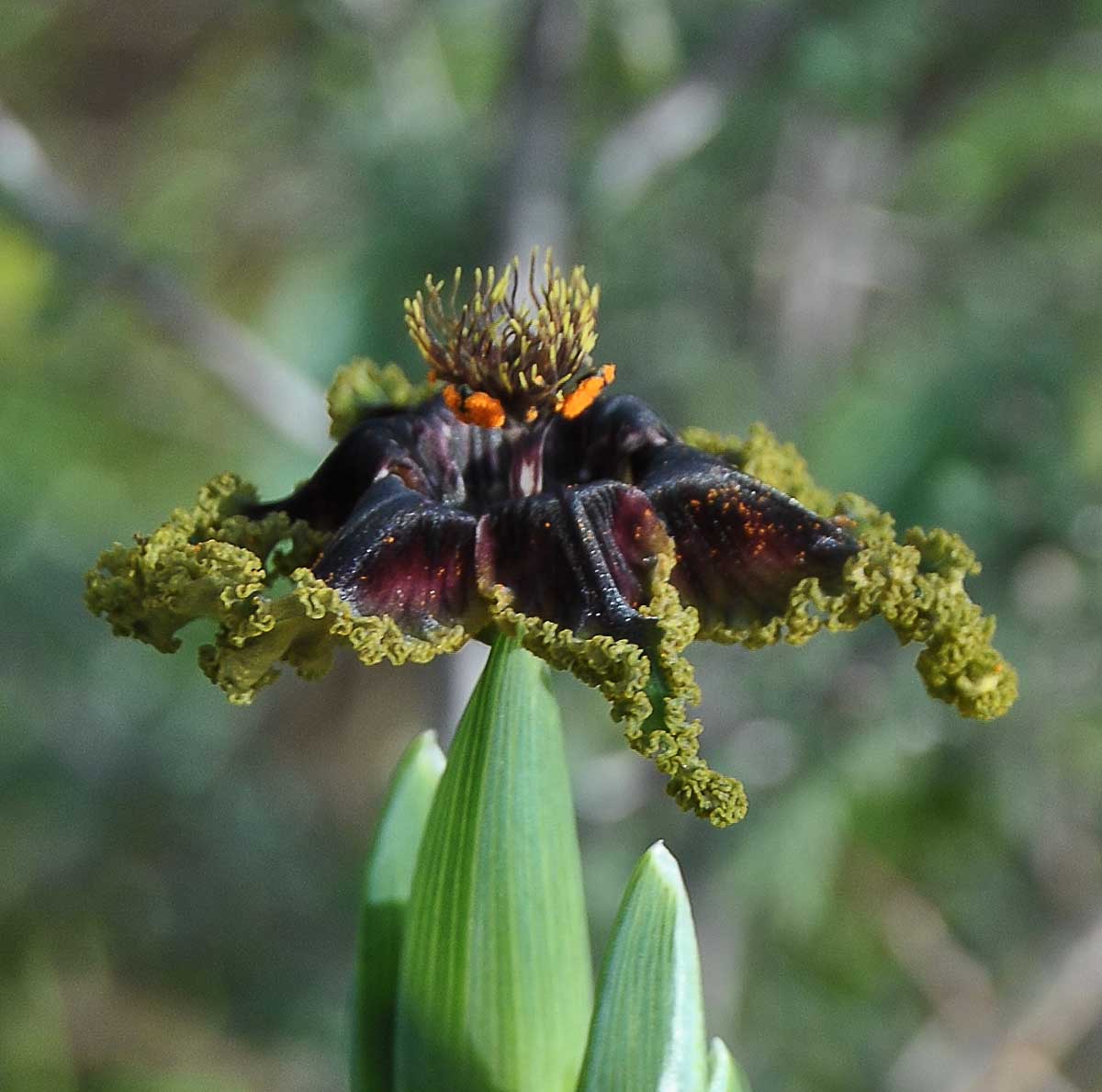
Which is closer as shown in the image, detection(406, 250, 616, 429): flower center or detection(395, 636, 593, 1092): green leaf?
detection(395, 636, 593, 1092): green leaf

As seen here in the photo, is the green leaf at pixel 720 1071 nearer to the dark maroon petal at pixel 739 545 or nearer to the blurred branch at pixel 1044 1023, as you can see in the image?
the dark maroon petal at pixel 739 545

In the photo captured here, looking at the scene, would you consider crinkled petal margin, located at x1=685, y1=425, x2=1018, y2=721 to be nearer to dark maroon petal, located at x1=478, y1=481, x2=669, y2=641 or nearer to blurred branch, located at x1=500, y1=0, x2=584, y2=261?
dark maroon petal, located at x1=478, y1=481, x2=669, y2=641

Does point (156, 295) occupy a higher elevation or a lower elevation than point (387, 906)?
higher

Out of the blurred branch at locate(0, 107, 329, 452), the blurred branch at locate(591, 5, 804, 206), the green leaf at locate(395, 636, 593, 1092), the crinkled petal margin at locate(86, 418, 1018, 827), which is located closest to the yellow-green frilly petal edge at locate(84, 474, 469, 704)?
the crinkled petal margin at locate(86, 418, 1018, 827)

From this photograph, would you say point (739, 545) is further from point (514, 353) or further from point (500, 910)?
point (500, 910)

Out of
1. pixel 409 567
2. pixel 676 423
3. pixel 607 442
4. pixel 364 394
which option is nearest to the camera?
pixel 409 567

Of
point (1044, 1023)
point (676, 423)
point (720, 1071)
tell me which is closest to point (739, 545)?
point (720, 1071)

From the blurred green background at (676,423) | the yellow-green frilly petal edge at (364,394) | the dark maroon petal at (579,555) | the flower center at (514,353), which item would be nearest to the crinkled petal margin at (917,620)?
the dark maroon petal at (579,555)
